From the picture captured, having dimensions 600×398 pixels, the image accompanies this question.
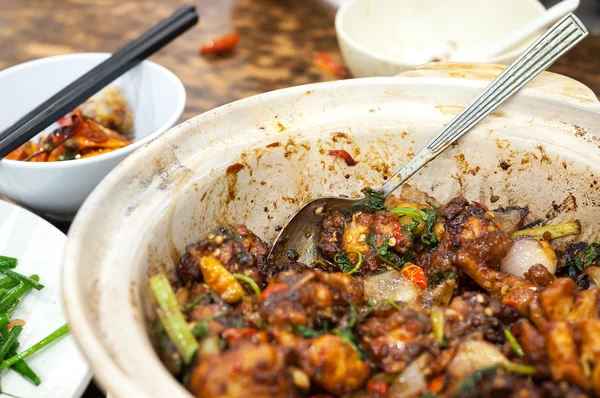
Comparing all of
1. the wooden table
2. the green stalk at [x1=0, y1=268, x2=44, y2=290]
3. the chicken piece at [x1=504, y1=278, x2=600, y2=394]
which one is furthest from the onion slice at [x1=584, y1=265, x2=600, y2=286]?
the wooden table

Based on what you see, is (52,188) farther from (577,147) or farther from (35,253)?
(577,147)

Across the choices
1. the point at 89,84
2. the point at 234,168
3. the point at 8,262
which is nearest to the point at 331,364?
the point at 234,168

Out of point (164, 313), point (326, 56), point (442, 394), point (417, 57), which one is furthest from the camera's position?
point (326, 56)

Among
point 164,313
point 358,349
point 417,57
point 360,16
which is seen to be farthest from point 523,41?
point 164,313

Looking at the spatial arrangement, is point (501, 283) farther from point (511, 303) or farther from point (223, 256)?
point (223, 256)

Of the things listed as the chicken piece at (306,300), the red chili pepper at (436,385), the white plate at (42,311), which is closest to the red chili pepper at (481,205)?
the chicken piece at (306,300)

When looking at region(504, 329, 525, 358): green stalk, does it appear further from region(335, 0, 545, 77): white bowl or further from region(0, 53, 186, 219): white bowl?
region(335, 0, 545, 77): white bowl
